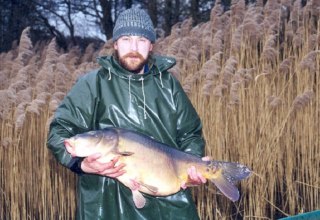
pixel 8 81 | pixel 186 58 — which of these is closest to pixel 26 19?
pixel 8 81

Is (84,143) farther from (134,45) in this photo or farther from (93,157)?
(134,45)

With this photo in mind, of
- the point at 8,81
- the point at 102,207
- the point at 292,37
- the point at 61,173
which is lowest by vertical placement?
the point at 61,173

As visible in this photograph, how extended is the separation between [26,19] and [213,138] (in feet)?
34.3

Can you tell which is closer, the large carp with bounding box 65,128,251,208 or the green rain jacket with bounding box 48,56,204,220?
the large carp with bounding box 65,128,251,208

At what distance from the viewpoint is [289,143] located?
13.9 ft

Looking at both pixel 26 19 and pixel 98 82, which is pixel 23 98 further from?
pixel 26 19

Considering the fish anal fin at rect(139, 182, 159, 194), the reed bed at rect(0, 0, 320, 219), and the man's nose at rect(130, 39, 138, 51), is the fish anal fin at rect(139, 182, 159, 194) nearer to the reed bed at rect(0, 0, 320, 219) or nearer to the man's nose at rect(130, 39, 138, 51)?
the man's nose at rect(130, 39, 138, 51)

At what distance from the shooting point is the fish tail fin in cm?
220

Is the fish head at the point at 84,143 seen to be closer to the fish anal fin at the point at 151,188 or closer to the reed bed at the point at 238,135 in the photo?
→ the fish anal fin at the point at 151,188

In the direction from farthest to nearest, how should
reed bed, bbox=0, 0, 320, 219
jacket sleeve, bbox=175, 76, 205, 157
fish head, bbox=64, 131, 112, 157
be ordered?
reed bed, bbox=0, 0, 320, 219 < jacket sleeve, bbox=175, 76, 205, 157 < fish head, bbox=64, 131, 112, 157

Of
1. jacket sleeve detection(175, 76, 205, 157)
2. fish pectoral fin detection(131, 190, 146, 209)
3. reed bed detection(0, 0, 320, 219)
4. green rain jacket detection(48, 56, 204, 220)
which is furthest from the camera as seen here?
reed bed detection(0, 0, 320, 219)

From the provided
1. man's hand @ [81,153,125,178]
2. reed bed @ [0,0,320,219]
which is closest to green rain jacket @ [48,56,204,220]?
man's hand @ [81,153,125,178]

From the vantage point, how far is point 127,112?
86.4 inches

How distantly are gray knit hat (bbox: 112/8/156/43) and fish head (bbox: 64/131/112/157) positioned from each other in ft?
1.64
